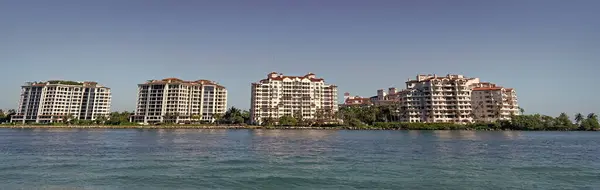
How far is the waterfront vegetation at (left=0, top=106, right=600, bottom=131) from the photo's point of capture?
359 feet

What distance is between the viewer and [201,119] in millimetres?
145250

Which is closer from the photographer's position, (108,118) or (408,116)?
(408,116)

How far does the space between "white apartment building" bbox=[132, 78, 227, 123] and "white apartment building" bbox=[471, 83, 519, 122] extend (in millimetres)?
107528

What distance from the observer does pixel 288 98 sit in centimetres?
13562

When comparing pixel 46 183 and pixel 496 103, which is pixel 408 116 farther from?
pixel 46 183

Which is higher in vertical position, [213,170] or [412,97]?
[412,97]

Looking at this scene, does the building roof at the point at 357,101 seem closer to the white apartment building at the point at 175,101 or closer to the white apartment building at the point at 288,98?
the white apartment building at the point at 288,98

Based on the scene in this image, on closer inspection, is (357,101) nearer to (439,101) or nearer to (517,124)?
(439,101)

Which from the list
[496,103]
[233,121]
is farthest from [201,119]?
[496,103]

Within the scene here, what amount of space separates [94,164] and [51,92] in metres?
159

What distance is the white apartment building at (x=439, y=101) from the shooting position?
116m

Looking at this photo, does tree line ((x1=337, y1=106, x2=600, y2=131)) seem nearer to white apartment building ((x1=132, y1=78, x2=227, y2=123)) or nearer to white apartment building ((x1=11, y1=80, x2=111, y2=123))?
white apartment building ((x1=132, y1=78, x2=227, y2=123))

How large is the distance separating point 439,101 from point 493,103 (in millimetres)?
20603

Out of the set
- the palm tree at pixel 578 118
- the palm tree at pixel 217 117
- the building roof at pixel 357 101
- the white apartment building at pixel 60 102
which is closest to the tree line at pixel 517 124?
the palm tree at pixel 578 118
